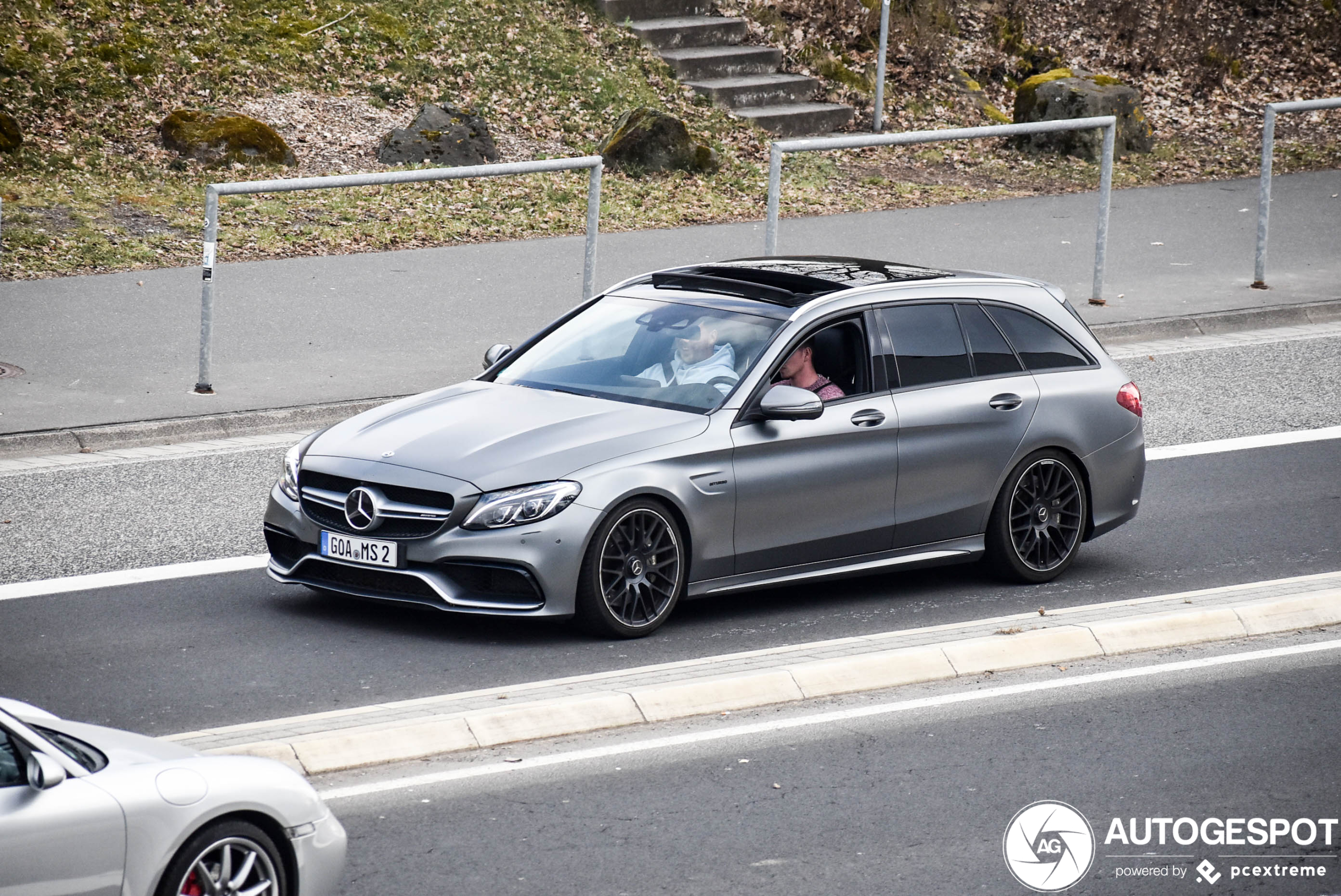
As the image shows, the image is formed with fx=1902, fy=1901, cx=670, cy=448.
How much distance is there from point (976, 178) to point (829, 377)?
45.1 ft

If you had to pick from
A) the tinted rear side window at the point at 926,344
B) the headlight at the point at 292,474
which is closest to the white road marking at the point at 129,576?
the headlight at the point at 292,474

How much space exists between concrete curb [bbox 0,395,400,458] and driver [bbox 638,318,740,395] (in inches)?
164

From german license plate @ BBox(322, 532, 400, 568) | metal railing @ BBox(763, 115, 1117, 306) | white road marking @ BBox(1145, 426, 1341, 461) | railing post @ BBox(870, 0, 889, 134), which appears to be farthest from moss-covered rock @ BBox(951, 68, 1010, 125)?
german license plate @ BBox(322, 532, 400, 568)

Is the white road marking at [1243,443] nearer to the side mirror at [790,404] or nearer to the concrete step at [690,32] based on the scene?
the side mirror at [790,404]

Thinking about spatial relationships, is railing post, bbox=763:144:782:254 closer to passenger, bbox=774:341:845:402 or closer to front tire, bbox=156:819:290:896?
passenger, bbox=774:341:845:402

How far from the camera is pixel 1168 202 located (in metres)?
21.6

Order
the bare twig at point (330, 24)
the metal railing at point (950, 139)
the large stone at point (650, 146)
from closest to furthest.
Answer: the metal railing at point (950, 139) → the large stone at point (650, 146) → the bare twig at point (330, 24)

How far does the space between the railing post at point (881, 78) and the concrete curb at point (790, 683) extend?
15.8 metres

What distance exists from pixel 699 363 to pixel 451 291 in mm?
7806

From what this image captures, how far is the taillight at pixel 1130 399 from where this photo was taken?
33.0 feet

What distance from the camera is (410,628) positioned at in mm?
8641

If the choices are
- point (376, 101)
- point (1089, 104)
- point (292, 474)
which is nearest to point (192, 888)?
point (292, 474)

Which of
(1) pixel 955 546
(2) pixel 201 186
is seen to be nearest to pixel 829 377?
(1) pixel 955 546

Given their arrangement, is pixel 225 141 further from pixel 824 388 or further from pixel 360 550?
pixel 360 550
